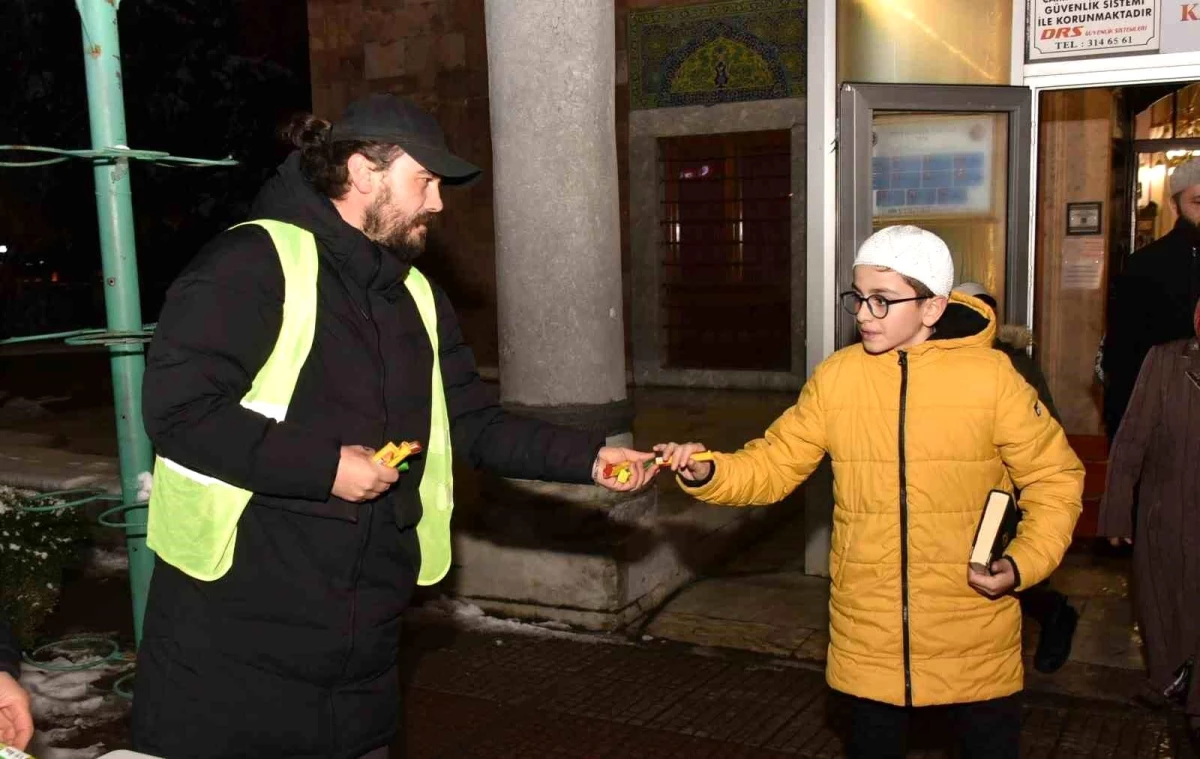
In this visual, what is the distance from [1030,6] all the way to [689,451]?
4083 millimetres

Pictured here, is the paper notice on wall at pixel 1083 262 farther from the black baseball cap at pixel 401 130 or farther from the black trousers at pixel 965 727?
the black baseball cap at pixel 401 130

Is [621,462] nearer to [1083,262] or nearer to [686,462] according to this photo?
[686,462]

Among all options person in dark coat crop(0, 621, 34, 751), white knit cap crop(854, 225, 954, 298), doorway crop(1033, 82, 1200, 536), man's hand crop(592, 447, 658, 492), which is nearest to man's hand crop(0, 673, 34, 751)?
person in dark coat crop(0, 621, 34, 751)

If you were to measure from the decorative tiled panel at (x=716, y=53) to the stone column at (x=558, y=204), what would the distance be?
6.05 m

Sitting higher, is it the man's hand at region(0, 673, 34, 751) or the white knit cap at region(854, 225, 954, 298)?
the white knit cap at region(854, 225, 954, 298)

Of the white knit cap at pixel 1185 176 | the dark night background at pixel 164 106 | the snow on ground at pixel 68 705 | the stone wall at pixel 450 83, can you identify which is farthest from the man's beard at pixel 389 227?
the dark night background at pixel 164 106

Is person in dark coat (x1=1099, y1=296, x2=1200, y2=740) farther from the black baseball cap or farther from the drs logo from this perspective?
the black baseball cap

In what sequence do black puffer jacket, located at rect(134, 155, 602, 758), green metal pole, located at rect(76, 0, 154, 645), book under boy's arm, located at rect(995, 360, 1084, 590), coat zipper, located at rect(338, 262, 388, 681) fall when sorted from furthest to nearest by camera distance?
green metal pole, located at rect(76, 0, 154, 645)
book under boy's arm, located at rect(995, 360, 1084, 590)
coat zipper, located at rect(338, 262, 388, 681)
black puffer jacket, located at rect(134, 155, 602, 758)

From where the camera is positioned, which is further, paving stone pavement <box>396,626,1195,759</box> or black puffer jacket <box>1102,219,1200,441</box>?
black puffer jacket <box>1102,219,1200,441</box>

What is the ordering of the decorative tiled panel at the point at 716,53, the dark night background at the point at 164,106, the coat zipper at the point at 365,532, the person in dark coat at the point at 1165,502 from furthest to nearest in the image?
the dark night background at the point at 164,106
the decorative tiled panel at the point at 716,53
the person in dark coat at the point at 1165,502
the coat zipper at the point at 365,532

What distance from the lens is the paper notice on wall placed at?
966cm

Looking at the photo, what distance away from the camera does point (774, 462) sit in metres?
3.38

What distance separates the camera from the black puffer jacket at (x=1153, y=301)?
5.43 m

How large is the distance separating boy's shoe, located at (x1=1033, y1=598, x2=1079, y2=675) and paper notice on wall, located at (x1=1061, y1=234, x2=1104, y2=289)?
275 inches
